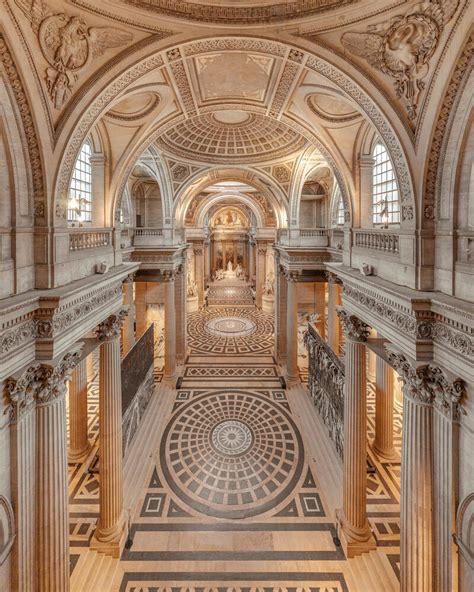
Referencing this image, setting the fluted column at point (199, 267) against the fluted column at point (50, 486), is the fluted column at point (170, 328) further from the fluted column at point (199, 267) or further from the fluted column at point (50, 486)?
the fluted column at point (199, 267)

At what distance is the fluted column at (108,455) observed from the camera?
9.26 metres

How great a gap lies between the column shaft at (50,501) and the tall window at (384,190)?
9188mm

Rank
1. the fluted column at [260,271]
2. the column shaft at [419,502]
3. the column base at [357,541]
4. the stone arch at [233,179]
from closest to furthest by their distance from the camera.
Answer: the column shaft at [419,502] < the column base at [357,541] < the stone arch at [233,179] < the fluted column at [260,271]

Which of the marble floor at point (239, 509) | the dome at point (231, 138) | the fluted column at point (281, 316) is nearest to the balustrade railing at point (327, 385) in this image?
the marble floor at point (239, 509)

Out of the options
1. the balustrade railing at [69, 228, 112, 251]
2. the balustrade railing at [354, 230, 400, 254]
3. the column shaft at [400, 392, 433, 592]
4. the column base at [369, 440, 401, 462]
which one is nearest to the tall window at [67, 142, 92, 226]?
the balustrade railing at [69, 228, 112, 251]

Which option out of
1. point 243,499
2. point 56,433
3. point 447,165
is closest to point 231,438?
point 243,499

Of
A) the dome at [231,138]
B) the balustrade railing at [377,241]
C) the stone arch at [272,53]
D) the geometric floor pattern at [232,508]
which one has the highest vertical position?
the dome at [231,138]

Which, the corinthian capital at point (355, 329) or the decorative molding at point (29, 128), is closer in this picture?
the decorative molding at point (29, 128)

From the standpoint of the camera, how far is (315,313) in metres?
22.6

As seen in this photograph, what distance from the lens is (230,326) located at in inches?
1170

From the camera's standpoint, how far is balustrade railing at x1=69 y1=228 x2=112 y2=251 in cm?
789

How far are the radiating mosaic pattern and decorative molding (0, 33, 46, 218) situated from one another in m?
17.8

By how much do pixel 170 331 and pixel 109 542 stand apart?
11.3 m

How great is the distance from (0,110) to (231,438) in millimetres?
12109
